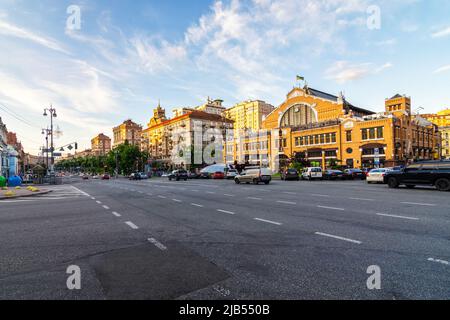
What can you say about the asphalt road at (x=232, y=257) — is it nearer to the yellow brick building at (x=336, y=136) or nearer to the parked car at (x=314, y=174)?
the parked car at (x=314, y=174)

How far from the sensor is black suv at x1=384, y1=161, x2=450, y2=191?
56.6ft

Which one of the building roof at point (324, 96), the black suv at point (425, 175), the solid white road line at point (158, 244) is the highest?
the building roof at point (324, 96)

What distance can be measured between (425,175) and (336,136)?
4151cm

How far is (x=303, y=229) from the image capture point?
7184 millimetres

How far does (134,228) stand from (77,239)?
61.5 inches

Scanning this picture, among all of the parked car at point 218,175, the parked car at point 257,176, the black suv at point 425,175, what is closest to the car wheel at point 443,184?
the black suv at point 425,175

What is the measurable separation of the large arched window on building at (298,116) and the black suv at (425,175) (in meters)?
49.1

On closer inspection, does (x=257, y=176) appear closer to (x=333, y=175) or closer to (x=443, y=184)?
(x=333, y=175)

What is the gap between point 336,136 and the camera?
57.8m

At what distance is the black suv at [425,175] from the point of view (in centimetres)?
1726

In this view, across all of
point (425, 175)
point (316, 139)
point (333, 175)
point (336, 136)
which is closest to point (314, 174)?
point (333, 175)
